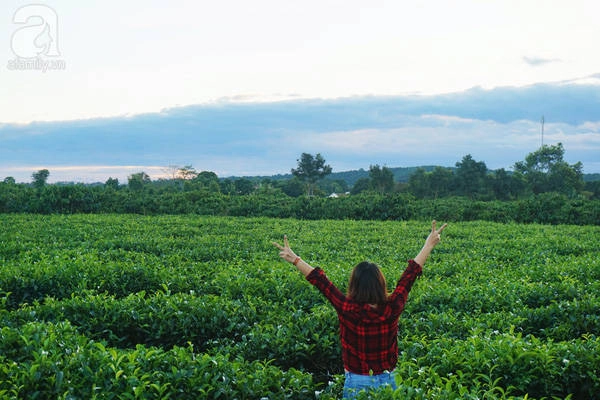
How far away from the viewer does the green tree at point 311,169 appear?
58.0m

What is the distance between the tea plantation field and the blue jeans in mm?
186

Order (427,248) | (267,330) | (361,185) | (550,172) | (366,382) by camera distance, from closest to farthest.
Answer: (366,382) → (427,248) → (267,330) → (550,172) → (361,185)

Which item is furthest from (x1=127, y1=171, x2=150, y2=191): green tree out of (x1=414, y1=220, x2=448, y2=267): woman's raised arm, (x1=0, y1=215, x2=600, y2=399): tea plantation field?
(x1=414, y1=220, x2=448, y2=267): woman's raised arm

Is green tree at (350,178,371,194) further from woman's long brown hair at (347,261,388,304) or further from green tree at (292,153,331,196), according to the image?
woman's long brown hair at (347,261,388,304)

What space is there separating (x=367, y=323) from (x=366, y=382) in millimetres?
541

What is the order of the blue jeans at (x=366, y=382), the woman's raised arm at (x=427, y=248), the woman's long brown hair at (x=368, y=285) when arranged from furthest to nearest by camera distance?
the woman's raised arm at (x=427, y=248)
the blue jeans at (x=366, y=382)
the woman's long brown hair at (x=368, y=285)

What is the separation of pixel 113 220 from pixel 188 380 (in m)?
19.7

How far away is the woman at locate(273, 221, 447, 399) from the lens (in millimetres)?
3889

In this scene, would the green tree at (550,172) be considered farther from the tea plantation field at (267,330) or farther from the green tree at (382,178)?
the tea plantation field at (267,330)

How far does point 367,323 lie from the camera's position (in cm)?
392

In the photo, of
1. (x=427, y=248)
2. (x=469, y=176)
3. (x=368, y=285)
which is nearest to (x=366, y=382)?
(x=368, y=285)

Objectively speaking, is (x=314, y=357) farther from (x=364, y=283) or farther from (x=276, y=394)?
(x=364, y=283)

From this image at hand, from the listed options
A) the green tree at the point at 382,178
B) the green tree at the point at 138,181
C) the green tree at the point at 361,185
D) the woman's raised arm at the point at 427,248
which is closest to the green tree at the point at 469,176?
the green tree at the point at 382,178

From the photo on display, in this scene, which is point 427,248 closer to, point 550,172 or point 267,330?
point 267,330
